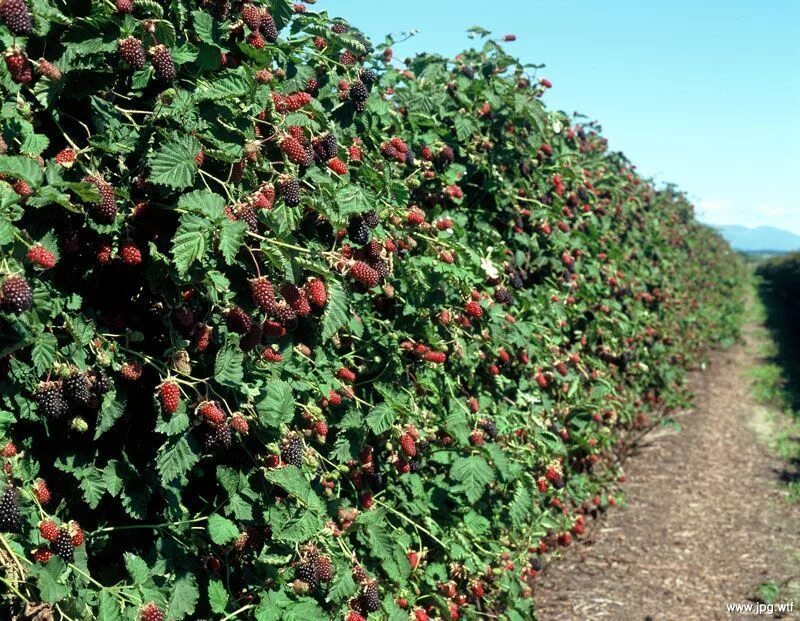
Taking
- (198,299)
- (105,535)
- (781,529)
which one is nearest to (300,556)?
(105,535)

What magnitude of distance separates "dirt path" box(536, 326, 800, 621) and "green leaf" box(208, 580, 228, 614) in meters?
2.98

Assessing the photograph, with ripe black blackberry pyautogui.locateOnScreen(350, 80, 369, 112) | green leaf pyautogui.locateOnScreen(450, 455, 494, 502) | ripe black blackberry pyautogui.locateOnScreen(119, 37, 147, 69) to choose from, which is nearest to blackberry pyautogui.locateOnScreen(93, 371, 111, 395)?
ripe black blackberry pyautogui.locateOnScreen(119, 37, 147, 69)

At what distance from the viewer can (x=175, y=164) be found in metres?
1.91

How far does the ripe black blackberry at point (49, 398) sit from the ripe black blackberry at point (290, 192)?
0.76 meters

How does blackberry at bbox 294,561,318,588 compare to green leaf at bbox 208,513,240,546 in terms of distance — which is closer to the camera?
green leaf at bbox 208,513,240,546

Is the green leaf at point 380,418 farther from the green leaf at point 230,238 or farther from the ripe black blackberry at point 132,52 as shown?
the ripe black blackberry at point 132,52

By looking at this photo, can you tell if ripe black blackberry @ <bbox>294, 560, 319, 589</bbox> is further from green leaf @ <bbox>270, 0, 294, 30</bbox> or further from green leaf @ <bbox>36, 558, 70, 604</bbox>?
green leaf @ <bbox>270, 0, 294, 30</bbox>

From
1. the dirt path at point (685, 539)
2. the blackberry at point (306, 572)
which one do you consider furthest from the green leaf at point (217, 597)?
the dirt path at point (685, 539)

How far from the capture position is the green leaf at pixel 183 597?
82.3 inches

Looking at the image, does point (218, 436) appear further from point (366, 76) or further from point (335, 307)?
point (366, 76)

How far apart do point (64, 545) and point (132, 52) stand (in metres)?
1.19

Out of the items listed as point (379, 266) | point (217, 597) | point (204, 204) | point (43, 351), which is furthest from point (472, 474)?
point (43, 351)

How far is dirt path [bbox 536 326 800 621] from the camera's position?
198 inches

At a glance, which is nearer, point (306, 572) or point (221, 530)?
→ point (221, 530)
